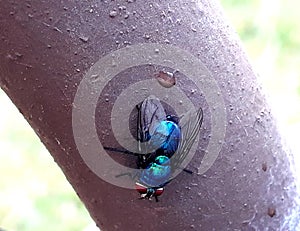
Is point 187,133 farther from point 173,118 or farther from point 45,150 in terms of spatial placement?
point 45,150

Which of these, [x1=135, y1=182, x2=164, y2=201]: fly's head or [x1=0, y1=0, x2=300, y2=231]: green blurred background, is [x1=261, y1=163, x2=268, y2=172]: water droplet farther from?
[x1=0, y1=0, x2=300, y2=231]: green blurred background

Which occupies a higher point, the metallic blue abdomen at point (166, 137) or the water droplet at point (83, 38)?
the water droplet at point (83, 38)

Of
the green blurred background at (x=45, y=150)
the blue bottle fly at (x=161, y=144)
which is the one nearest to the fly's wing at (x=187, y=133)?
the blue bottle fly at (x=161, y=144)

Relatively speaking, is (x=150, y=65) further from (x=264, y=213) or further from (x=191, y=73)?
(x=264, y=213)

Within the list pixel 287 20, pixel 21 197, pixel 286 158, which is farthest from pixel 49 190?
pixel 286 158

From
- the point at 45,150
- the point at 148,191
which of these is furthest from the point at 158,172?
the point at 45,150

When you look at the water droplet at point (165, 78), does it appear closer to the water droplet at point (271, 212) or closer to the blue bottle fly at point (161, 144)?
the blue bottle fly at point (161, 144)
